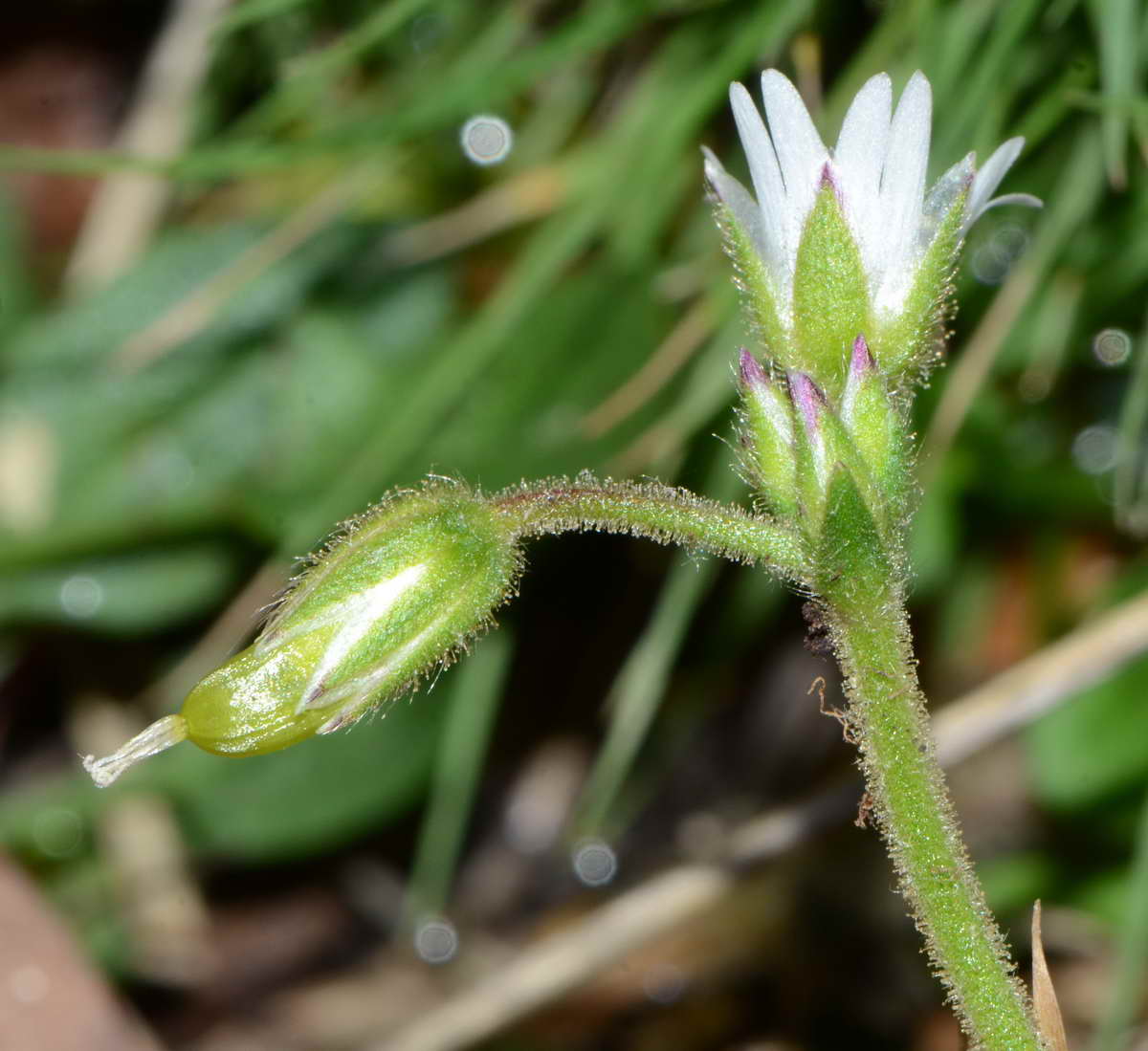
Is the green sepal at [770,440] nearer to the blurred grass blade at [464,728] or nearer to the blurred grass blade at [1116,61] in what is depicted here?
the blurred grass blade at [1116,61]

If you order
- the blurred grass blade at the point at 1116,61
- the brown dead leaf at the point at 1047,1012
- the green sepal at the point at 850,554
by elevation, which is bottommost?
the brown dead leaf at the point at 1047,1012

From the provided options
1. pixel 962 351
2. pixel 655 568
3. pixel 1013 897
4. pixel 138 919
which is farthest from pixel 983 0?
pixel 138 919

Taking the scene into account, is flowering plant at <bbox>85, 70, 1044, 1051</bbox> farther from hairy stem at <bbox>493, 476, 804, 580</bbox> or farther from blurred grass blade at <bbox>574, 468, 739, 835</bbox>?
blurred grass blade at <bbox>574, 468, 739, 835</bbox>

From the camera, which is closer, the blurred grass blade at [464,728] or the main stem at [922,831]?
the main stem at [922,831]

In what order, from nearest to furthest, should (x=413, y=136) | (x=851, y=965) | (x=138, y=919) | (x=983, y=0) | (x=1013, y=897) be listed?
(x=983, y=0)
(x=413, y=136)
(x=1013, y=897)
(x=851, y=965)
(x=138, y=919)

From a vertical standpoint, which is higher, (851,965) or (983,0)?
(983,0)

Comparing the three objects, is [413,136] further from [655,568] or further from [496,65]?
[655,568]

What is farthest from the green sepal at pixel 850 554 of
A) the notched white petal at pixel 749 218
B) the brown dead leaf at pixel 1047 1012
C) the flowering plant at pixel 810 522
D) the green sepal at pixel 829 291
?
the brown dead leaf at pixel 1047 1012
